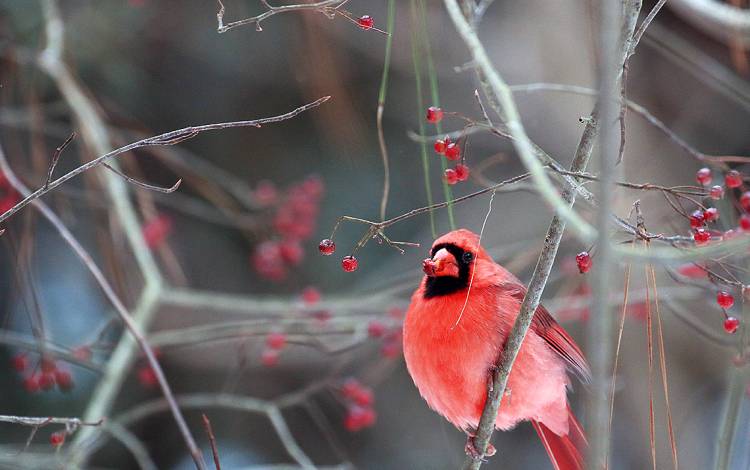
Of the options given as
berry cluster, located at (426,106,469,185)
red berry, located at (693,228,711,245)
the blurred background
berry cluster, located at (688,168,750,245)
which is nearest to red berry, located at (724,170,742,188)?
berry cluster, located at (688,168,750,245)

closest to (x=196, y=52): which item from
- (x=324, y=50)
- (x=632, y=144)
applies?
(x=324, y=50)

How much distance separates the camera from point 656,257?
37.9 inches

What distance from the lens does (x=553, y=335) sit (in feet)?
7.82

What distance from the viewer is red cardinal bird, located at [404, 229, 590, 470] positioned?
2154 millimetres

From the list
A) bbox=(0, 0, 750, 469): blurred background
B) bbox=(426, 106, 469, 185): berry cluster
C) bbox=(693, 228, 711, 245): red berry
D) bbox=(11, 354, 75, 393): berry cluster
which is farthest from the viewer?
bbox=(0, 0, 750, 469): blurred background

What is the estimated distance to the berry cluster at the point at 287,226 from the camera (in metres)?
3.21

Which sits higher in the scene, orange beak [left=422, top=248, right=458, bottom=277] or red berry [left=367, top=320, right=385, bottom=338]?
orange beak [left=422, top=248, right=458, bottom=277]

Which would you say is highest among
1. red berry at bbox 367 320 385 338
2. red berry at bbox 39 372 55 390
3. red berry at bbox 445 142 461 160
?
red berry at bbox 445 142 461 160

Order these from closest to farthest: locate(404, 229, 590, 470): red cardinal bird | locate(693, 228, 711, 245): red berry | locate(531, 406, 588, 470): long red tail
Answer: locate(693, 228, 711, 245): red berry
locate(404, 229, 590, 470): red cardinal bird
locate(531, 406, 588, 470): long red tail

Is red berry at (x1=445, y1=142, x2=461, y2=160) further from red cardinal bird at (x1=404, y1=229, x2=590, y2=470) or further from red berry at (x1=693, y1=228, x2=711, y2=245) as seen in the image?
red berry at (x1=693, y1=228, x2=711, y2=245)

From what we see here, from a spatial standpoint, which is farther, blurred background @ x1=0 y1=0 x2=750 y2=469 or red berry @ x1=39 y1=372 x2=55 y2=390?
blurred background @ x1=0 y1=0 x2=750 y2=469

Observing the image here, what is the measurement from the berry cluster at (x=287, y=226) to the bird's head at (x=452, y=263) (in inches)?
37.6

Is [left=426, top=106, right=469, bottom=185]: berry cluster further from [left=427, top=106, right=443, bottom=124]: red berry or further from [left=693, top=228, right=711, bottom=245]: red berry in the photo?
[left=693, top=228, right=711, bottom=245]: red berry

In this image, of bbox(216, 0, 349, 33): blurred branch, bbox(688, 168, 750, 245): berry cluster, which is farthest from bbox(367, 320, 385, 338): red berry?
bbox(216, 0, 349, 33): blurred branch
